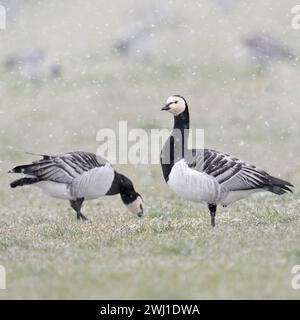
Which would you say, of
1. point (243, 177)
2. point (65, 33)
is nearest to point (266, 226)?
point (243, 177)

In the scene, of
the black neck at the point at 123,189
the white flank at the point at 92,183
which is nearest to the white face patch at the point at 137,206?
the black neck at the point at 123,189

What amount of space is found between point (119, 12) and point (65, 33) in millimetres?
6740

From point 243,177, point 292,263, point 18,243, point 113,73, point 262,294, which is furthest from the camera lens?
point 113,73

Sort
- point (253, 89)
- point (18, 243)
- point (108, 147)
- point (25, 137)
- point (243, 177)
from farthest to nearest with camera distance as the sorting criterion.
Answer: point (253, 89) → point (25, 137) → point (108, 147) → point (243, 177) → point (18, 243)

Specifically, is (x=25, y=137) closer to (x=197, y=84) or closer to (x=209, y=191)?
(x=197, y=84)

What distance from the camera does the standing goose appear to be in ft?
47.7

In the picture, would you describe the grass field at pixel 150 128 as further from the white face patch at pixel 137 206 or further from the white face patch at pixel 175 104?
the white face patch at pixel 175 104

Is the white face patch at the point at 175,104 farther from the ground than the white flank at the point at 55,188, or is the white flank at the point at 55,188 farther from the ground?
the white face patch at the point at 175,104

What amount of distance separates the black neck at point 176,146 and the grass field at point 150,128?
1.31 metres

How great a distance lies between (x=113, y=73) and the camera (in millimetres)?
53375

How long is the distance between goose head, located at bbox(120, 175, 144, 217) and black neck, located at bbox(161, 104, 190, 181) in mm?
3270

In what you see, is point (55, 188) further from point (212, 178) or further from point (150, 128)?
point (150, 128)

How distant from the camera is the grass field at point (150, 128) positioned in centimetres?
1030

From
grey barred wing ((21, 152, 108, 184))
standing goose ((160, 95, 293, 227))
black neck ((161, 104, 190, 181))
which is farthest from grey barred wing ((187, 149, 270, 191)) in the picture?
grey barred wing ((21, 152, 108, 184))
